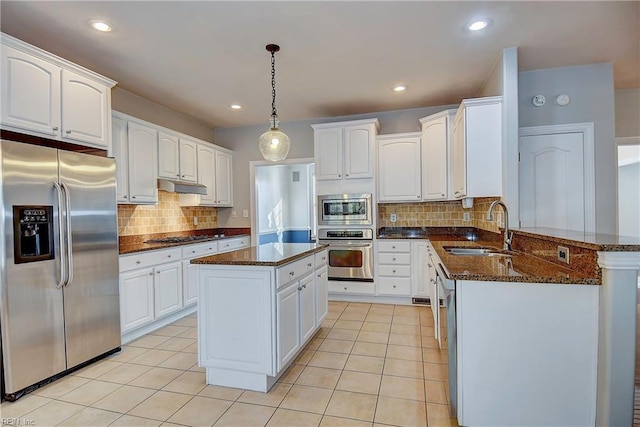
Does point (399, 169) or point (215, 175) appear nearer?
point (399, 169)

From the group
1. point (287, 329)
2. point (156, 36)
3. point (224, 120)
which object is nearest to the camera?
point (287, 329)

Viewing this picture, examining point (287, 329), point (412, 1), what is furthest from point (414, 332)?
point (412, 1)

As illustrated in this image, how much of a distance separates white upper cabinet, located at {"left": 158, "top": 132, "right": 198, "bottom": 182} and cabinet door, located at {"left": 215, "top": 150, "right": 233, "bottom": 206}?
527 mm

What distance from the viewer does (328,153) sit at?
177 inches

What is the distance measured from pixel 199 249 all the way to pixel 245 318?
7.02 ft

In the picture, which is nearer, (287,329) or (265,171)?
(287,329)

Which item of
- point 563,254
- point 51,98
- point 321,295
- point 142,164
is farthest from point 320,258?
point 51,98

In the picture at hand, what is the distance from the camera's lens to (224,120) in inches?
198

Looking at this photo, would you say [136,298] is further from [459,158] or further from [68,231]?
[459,158]

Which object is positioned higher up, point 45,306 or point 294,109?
point 294,109

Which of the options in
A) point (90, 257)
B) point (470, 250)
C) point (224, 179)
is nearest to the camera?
point (90, 257)

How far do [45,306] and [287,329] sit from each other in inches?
67.4

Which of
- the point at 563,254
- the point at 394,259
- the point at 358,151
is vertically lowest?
the point at 394,259

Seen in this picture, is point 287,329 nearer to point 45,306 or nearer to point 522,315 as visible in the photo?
point 522,315
